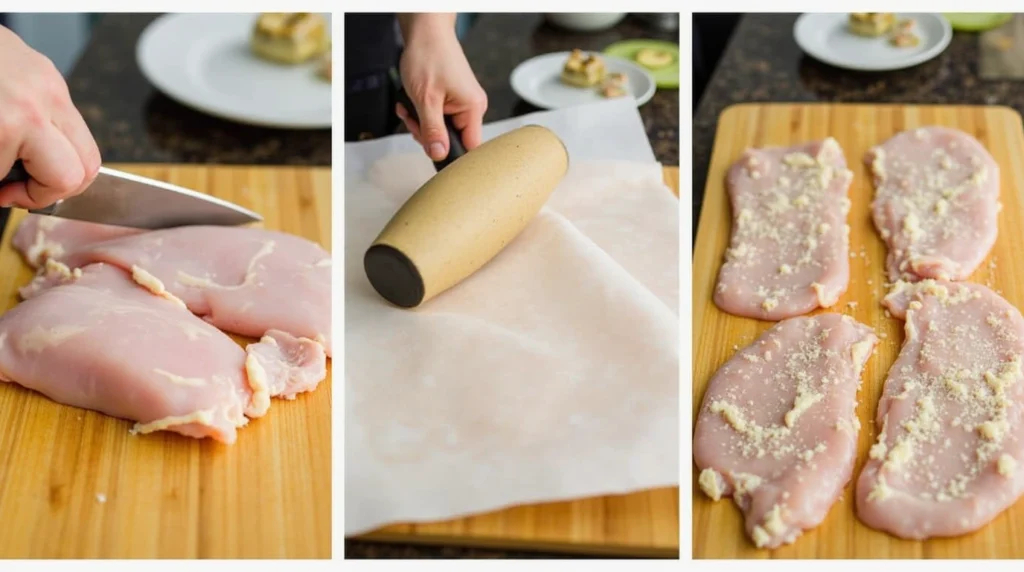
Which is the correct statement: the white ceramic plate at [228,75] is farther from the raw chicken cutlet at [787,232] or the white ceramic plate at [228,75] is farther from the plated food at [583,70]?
the raw chicken cutlet at [787,232]

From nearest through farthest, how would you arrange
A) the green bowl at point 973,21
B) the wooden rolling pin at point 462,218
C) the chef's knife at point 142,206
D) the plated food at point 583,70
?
the wooden rolling pin at point 462,218
the chef's knife at point 142,206
the plated food at point 583,70
the green bowl at point 973,21

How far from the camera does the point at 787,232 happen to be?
1.66 metres

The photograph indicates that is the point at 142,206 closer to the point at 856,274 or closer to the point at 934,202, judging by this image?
the point at 856,274

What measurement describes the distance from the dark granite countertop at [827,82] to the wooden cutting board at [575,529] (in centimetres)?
94

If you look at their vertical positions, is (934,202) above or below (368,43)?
below

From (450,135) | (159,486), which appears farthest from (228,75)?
(159,486)

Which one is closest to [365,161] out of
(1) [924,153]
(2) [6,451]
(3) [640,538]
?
(2) [6,451]

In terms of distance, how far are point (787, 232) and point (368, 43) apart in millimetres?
832

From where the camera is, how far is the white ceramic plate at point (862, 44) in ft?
6.97

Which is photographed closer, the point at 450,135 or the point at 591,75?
the point at 450,135

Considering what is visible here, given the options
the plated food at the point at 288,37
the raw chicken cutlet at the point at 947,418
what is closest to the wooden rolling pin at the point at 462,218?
the raw chicken cutlet at the point at 947,418

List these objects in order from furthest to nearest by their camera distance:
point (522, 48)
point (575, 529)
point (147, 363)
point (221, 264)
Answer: point (522, 48)
point (221, 264)
point (147, 363)
point (575, 529)

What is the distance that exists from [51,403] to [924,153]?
1.46 meters

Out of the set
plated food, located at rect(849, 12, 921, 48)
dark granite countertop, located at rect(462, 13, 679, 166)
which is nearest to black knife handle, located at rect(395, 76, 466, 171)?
dark granite countertop, located at rect(462, 13, 679, 166)
